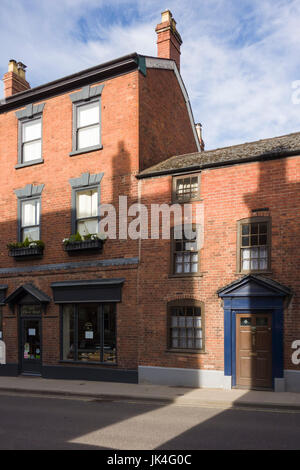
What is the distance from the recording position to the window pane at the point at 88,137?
1806cm

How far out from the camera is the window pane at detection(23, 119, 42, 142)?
19.6m

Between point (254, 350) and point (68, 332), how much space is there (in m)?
7.17

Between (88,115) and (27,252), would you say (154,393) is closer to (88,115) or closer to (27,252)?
(27,252)

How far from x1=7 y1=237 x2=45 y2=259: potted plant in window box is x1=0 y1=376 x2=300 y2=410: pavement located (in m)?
4.75

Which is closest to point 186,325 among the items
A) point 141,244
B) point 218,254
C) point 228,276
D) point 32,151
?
point 228,276

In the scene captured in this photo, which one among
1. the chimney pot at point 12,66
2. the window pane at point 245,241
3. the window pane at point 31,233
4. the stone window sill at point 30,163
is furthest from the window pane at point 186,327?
the chimney pot at point 12,66

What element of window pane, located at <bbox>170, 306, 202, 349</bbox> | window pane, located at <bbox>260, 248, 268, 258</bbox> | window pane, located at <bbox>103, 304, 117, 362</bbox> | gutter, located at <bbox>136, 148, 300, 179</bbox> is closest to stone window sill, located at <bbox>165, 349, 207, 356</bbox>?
window pane, located at <bbox>170, 306, 202, 349</bbox>

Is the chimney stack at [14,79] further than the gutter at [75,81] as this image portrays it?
Yes

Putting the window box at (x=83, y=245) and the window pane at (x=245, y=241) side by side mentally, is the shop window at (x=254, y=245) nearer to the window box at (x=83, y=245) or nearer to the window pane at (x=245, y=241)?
the window pane at (x=245, y=241)

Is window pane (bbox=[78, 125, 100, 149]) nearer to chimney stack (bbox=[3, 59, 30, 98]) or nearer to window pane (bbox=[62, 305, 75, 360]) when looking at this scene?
chimney stack (bbox=[3, 59, 30, 98])

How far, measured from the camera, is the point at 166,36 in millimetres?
20844

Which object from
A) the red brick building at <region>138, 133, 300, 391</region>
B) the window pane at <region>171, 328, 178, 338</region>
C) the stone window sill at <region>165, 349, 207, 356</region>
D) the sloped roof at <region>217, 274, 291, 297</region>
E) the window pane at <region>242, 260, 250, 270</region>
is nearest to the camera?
the sloped roof at <region>217, 274, 291, 297</region>

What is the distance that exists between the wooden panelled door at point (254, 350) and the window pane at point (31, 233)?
29.1 ft
